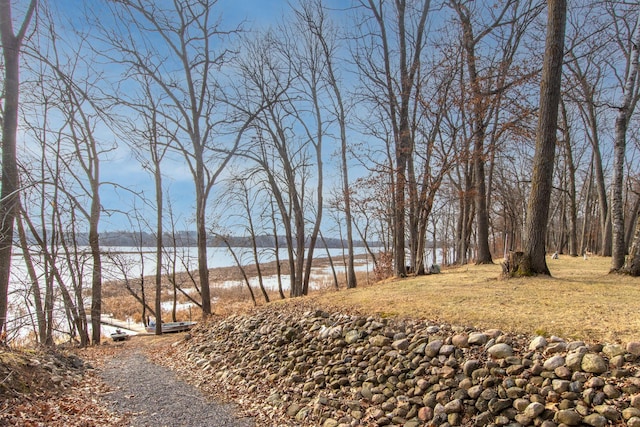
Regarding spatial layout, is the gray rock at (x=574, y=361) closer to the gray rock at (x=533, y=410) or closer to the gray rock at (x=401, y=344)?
the gray rock at (x=533, y=410)

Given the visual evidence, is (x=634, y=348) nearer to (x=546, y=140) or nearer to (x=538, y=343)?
(x=538, y=343)

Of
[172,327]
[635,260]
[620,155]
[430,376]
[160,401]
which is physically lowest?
[172,327]

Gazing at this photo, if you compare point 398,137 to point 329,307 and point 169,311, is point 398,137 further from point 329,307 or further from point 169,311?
point 169,311

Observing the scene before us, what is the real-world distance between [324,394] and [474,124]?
926 centimetres

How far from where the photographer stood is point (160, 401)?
5223 millimetres

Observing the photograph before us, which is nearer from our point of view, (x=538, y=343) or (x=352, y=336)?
(x=538, y=343)

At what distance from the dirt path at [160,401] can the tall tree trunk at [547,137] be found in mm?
5919

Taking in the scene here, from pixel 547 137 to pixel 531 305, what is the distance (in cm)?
374

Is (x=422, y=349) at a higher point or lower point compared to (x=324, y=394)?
higher

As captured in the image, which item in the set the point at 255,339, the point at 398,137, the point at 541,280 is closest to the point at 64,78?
the point at 255,339

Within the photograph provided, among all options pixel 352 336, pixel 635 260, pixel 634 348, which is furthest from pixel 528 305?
pixel 635 260

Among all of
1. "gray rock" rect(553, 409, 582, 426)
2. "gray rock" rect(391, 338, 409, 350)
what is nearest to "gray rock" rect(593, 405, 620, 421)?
"gray rock" rect(553, 409, 582, 426)

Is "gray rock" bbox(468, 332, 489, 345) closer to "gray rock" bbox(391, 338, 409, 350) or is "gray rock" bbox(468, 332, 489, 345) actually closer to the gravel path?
"gray rock" bbox(391, 338, 409, 350)

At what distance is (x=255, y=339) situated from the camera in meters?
7.14
